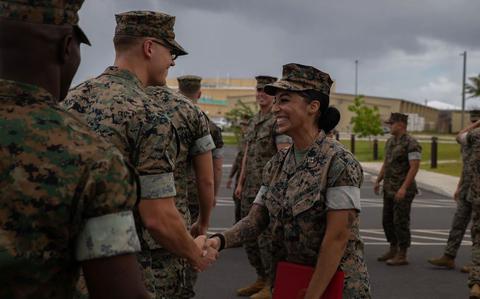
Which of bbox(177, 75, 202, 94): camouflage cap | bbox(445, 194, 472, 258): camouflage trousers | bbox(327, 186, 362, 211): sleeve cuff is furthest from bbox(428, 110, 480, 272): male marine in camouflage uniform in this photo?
bbox(327, 186, 362, 211): sleeve cuff

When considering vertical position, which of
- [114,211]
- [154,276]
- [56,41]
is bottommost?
[154,276]

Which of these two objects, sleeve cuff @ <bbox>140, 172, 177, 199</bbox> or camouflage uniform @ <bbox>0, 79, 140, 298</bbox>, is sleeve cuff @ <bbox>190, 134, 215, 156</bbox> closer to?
sleeve cuff @ <bbox>140, 172, 177, 199</bbox>

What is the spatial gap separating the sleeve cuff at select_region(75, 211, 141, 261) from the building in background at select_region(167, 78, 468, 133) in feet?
193

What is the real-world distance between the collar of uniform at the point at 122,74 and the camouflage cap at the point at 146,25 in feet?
0.72

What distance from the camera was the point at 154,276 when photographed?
11.5 feet

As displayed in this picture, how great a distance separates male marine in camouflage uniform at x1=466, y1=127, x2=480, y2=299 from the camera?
269 inches

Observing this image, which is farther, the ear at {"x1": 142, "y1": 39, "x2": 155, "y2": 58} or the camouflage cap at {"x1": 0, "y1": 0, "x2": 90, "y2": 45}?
the ear at {"x1": 142, "y1": 39, "x2": 155, "y2": 58}

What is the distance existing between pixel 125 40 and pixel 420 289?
526 centimetres

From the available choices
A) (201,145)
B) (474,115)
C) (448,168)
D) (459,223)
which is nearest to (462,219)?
(459,223)

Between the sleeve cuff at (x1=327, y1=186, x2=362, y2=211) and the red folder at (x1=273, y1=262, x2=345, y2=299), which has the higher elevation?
the sleeve cuff at (x1=327, y1=186, x2=362, y2=211)

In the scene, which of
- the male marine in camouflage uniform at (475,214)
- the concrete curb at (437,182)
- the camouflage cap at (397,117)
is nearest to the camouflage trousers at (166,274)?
the male marine in camouflage uniform at (475,214)

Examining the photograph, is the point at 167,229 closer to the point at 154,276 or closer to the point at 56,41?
the point at 154,276

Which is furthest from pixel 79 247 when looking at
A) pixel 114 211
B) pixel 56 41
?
pixel 56 41

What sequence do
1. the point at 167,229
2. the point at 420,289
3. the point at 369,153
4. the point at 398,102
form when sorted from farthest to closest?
the point at 398,102, the point at 369,153, the point at 420,289, the point at 167,229
